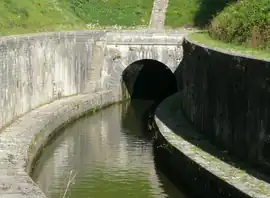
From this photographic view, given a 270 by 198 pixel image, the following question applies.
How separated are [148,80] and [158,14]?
5.69 metres

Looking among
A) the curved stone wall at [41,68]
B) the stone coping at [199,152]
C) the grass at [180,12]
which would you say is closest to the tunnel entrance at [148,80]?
the grass at [180,12]

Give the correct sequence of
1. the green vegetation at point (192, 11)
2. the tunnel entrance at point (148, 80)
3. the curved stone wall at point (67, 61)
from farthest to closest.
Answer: the green vegetation at point (192, 11)
the tunnel entrance at point (148, 80)
the curved stone wall at point (67, 61)

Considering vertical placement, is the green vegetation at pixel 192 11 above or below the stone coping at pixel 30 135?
above

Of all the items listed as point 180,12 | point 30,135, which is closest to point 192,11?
point 180,12

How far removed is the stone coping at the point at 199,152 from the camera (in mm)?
12360

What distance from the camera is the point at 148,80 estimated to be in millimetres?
35531

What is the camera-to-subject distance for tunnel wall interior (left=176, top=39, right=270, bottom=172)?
1341 cm

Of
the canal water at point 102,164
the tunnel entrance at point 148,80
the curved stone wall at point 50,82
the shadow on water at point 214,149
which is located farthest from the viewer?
the tunnel entrance at point 148,80

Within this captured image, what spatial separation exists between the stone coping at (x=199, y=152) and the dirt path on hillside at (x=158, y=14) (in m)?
13.9

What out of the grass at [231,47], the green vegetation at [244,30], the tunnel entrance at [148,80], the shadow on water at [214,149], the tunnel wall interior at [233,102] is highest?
the green vegetation at [244,30]

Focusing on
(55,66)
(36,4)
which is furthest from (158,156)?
(36,4)

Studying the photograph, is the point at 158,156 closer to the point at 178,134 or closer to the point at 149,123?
the point at 178,134

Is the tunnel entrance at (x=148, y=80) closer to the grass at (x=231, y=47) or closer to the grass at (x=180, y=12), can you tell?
the grass at (x=180, y=12)

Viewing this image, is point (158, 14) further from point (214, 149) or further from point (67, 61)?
point (214, 149)
